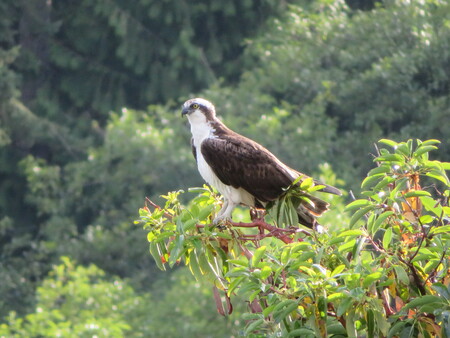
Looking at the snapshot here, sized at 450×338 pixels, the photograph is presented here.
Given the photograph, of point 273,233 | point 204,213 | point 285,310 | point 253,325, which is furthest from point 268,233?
point 285,310

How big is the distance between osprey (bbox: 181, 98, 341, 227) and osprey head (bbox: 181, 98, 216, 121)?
0.06 meters

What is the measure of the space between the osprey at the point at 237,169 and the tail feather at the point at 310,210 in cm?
2

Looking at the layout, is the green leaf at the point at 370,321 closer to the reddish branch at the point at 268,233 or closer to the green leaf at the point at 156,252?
the reddish branch at the point at 268,233

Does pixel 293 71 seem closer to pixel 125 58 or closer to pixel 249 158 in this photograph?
pixel 125 58

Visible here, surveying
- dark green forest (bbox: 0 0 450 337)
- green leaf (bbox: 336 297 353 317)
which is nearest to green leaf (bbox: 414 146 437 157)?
green leaf (bbox: 336 297 353 317)

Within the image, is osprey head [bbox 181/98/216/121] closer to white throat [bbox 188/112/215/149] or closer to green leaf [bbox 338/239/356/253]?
white throat [bbox 188/112/215/149]

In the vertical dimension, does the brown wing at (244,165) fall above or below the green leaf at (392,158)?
above

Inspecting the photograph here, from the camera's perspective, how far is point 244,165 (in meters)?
6.11

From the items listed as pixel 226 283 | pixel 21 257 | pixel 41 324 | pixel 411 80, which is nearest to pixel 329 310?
pixel 226 283

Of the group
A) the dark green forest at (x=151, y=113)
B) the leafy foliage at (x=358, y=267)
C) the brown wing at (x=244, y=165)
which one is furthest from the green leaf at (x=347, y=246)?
the dark green forest at (x=151, y=113)

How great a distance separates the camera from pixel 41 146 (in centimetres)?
2214

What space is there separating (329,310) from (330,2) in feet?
56.4

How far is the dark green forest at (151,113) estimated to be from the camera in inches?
589

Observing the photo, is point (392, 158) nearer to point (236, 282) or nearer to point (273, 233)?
point (273, 233)
